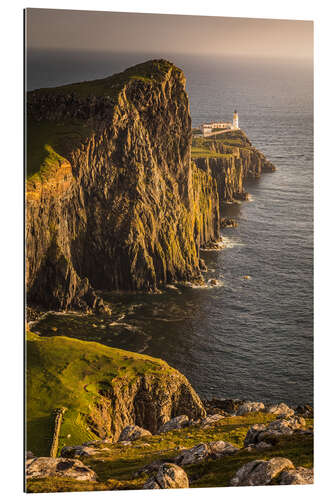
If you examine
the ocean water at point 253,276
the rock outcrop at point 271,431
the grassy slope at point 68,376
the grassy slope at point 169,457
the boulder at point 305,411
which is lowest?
the grassy slope at point 169,457

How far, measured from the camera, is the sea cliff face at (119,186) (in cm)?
2655

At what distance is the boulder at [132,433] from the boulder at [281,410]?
4603 mm

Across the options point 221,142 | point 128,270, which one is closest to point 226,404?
point 128,270

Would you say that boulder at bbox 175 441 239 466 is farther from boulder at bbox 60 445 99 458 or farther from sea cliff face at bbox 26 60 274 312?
sea cliff face at bbox 26 60 274 312

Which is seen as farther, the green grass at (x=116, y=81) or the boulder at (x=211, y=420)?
the green grass at (x=116, y=81)

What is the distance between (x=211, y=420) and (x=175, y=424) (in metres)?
1.33

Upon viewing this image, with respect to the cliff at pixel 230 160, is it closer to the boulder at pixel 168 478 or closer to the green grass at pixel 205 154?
the green grass at pixel 205 154

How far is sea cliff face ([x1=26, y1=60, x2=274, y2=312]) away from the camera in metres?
26.5

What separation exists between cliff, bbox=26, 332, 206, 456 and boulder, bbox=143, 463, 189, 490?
317 cm

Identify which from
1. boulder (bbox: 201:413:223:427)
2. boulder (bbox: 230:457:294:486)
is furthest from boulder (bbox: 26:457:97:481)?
boulder (bbox: 201:413:223:427)

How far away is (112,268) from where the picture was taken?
101 feet

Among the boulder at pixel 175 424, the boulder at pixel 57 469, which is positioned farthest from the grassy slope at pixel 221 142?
the boulder at pixel 57 469
